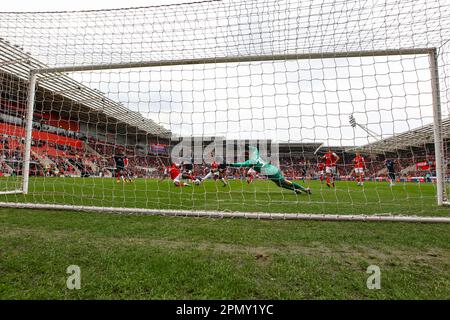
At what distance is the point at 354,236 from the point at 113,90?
5.05 m

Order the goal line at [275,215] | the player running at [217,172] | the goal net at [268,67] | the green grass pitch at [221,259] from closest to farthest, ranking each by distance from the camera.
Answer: the green grass pitch at [221,259], the goal line at [275,215], the goal net at [268,67], the player running at [217,172]

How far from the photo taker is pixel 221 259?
216 centimetres

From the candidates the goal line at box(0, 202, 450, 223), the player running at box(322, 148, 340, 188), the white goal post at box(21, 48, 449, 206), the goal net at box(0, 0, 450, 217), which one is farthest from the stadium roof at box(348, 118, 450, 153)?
the goal line at box(0, 202, 450, 223)

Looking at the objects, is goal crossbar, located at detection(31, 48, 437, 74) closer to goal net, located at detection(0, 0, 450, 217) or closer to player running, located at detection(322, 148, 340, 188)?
goal net, located at detection(0, 0, 450, 217)

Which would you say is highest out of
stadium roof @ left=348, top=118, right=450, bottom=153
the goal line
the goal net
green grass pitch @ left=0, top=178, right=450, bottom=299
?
the goal net

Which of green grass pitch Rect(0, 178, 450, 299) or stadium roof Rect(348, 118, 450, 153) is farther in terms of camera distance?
stadium roof Rect(348, 118, 450, 153)

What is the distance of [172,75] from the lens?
17.4 feet

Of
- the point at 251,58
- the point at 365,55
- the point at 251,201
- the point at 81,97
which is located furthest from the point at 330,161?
the point at 81,97

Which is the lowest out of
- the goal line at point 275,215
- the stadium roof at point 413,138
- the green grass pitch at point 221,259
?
the green grass pitch at point 221,259

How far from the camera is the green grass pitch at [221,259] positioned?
1616mm

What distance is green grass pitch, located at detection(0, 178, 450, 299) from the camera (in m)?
1.62

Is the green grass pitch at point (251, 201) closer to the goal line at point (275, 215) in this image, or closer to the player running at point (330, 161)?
the goal line at point (275, 215)

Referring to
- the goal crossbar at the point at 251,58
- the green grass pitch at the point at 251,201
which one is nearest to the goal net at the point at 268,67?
the goal crossbar at the point at 251,58

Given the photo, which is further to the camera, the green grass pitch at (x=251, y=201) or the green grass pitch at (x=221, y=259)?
the green grass pitch at (x=251, y=201)
